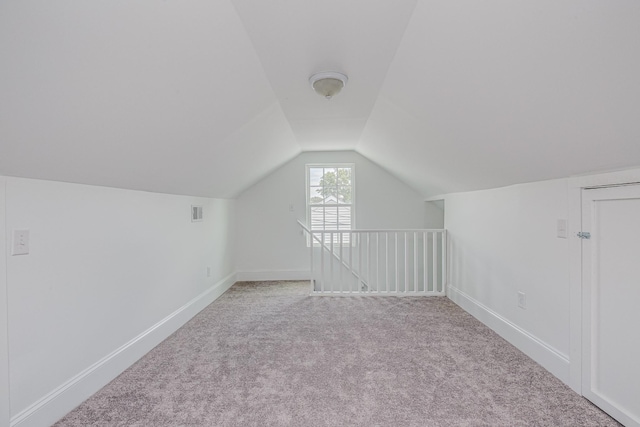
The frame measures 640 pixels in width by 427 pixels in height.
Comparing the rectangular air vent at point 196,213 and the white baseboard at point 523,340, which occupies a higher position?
the rectangular air vent at point 196,213

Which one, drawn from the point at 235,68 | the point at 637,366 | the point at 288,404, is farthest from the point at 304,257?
the point at 637,366

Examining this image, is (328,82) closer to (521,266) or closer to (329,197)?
(521,266)

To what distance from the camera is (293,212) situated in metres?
5.20

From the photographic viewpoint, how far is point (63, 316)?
1.75 metres

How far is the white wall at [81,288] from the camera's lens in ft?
5.02

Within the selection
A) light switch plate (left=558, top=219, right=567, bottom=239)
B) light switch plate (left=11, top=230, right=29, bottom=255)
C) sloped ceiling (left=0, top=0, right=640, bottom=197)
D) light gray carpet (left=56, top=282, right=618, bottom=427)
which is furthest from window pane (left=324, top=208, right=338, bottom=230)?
light switch plate (left=11, top=230, right=29, bottom=255)

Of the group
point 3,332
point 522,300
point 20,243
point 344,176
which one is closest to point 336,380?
point 522,300

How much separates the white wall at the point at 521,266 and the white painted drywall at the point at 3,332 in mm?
3103

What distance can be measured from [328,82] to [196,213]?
2259mm

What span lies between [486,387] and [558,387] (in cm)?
46

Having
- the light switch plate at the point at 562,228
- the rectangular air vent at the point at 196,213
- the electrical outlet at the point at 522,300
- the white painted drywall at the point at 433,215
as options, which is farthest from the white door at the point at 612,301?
the rectangular air vent at the point at 196,213

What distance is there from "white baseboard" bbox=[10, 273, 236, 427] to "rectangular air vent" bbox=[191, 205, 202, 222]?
37.7 inches

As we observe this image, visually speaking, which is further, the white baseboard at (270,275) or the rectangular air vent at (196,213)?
the white baseboard at (270,275)

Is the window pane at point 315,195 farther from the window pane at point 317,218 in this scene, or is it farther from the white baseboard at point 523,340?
the white baseboard at point 523,340
